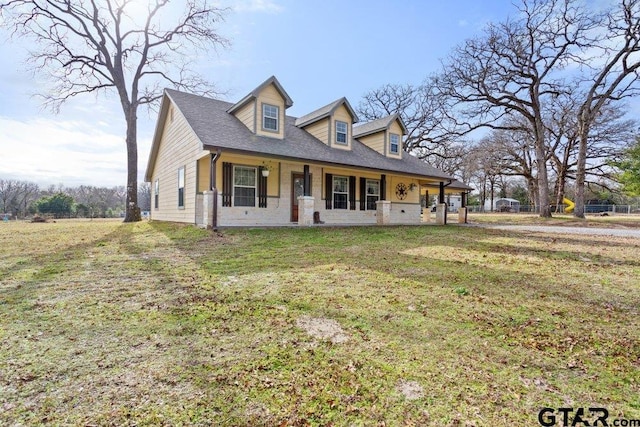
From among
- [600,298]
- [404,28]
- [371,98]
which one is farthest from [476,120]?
[600,298]

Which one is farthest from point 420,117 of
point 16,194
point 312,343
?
point 16,194

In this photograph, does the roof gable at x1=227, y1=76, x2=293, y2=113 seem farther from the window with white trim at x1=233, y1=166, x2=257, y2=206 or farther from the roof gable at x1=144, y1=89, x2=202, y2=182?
the window with white trim at x1=233, y1=166, x2=257, y2=206

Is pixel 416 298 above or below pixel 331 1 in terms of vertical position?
below

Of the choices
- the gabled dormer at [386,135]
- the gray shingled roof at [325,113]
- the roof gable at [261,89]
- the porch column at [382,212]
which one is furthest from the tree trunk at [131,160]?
the porch column at [382,212]

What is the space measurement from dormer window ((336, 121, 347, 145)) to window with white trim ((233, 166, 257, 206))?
15.5ft

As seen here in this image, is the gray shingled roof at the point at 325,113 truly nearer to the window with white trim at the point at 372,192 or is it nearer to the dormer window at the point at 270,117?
the dormer window at the point at 270,117

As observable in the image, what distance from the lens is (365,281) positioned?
462cm

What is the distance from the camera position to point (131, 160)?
52.6 feet

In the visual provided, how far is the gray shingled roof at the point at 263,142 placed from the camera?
10.6m

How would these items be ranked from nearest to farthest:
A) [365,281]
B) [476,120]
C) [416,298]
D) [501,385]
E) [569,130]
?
1. [501,385]
2. [416,298]
3. [365,281]
4. [476,120]
5. [569,130]

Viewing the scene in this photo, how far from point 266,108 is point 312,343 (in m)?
11.4

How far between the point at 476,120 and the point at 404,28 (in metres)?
13.6

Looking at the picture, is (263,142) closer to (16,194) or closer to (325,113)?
(325,113)

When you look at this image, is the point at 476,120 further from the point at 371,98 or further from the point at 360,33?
the point at 360,33
